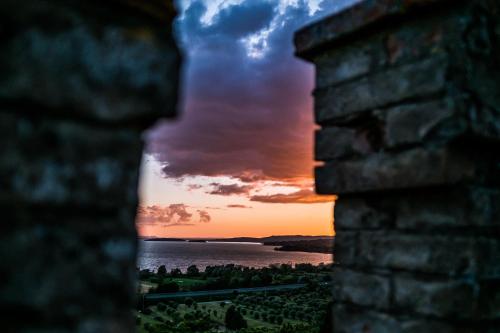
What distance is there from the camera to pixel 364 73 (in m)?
2.39

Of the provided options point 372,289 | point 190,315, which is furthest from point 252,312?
point 372,289

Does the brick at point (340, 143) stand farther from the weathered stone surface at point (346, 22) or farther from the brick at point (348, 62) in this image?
the weathered stone surface at point (346, 22)

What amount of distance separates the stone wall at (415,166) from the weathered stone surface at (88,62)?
1.32 m

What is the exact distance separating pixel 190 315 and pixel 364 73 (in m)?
42.7

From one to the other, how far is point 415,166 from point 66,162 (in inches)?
61.7

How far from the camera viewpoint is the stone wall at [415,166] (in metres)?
1.98

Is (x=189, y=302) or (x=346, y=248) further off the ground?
(x=346, y=248)

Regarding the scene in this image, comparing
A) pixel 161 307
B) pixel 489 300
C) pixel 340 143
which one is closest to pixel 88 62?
pixel 340 143

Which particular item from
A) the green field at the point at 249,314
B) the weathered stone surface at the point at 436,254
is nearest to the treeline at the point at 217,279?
the green field at the point at 249,314

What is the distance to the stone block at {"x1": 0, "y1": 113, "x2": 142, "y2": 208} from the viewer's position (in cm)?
97

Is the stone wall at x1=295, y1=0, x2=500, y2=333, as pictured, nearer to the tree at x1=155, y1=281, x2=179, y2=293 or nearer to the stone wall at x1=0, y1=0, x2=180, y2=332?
the stone wall at x1=0, y1=0, x2=180, y2=332

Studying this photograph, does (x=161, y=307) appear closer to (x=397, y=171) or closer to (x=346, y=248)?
(x=346, y=248)

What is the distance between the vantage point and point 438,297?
6.49ft

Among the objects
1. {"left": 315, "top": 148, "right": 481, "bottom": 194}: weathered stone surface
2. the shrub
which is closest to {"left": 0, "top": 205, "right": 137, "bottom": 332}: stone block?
{"left": 315, "top": 148, "right": 481, "bottom": 194}: weathered stone surface
